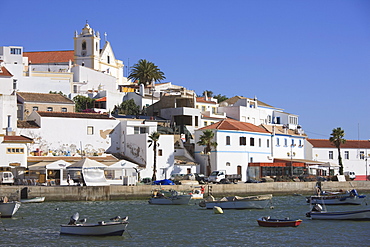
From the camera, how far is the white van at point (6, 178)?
60000 millimetres

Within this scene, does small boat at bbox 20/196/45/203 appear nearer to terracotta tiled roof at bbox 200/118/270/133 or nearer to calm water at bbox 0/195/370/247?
calm water at bbox 0/195/370/247

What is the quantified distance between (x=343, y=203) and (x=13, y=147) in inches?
1298

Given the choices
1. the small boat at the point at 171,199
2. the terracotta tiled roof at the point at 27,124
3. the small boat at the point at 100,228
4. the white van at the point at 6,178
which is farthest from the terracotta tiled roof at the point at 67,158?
the small boat at the point at 100,228

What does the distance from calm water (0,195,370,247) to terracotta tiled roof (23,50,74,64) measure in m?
70.1

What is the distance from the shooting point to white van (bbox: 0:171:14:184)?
6000 cm

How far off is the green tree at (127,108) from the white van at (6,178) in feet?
109

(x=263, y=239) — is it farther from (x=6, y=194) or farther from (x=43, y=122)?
(x=43, y=122)

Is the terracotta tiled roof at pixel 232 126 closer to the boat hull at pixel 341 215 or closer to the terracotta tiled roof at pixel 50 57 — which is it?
the boat hull at pixel 341 215

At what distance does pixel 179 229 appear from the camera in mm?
40312

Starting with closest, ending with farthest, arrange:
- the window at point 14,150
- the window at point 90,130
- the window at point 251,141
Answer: the window at point 14,150 → the window at point 90,130 → the window at point 251,141

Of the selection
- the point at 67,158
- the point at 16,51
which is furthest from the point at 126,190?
the point at 16,51

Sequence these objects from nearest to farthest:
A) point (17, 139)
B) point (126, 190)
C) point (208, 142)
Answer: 1. point (126, 190)
2. point (17, 139)
3. point (208, 142)

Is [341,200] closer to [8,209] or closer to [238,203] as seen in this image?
[238,203]

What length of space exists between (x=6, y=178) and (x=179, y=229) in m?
26.1
